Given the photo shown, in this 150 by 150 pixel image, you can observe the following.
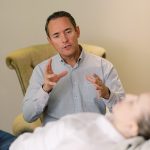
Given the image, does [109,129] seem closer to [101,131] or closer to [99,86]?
[101,131]

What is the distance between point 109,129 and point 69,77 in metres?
0.87

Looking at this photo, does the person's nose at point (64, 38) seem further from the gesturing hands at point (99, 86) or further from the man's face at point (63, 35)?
the gesturing hands at point (99, 86)

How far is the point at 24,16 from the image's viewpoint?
2.63m

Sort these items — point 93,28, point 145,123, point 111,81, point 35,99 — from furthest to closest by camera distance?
point 93,28, point 111,81, point 35,99, point 145,123

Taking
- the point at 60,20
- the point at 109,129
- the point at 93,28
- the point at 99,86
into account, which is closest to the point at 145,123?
the point at 109,129

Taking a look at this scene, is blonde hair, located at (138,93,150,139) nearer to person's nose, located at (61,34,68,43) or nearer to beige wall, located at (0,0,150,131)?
person's nose, located at (61,34,68,43)

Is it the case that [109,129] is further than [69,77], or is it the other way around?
[69,77]

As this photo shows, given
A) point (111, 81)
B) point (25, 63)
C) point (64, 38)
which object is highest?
point (64, 38)

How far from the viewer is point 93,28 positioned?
106 inches

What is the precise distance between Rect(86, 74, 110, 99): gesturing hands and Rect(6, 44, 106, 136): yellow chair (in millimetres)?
594

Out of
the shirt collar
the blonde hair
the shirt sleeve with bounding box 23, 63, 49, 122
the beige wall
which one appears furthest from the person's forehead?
the blonde hair

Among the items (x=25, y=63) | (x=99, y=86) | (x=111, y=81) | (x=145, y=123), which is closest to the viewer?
(x=145, y=123)

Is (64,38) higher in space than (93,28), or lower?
higher

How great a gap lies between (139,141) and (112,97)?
2.46ft
